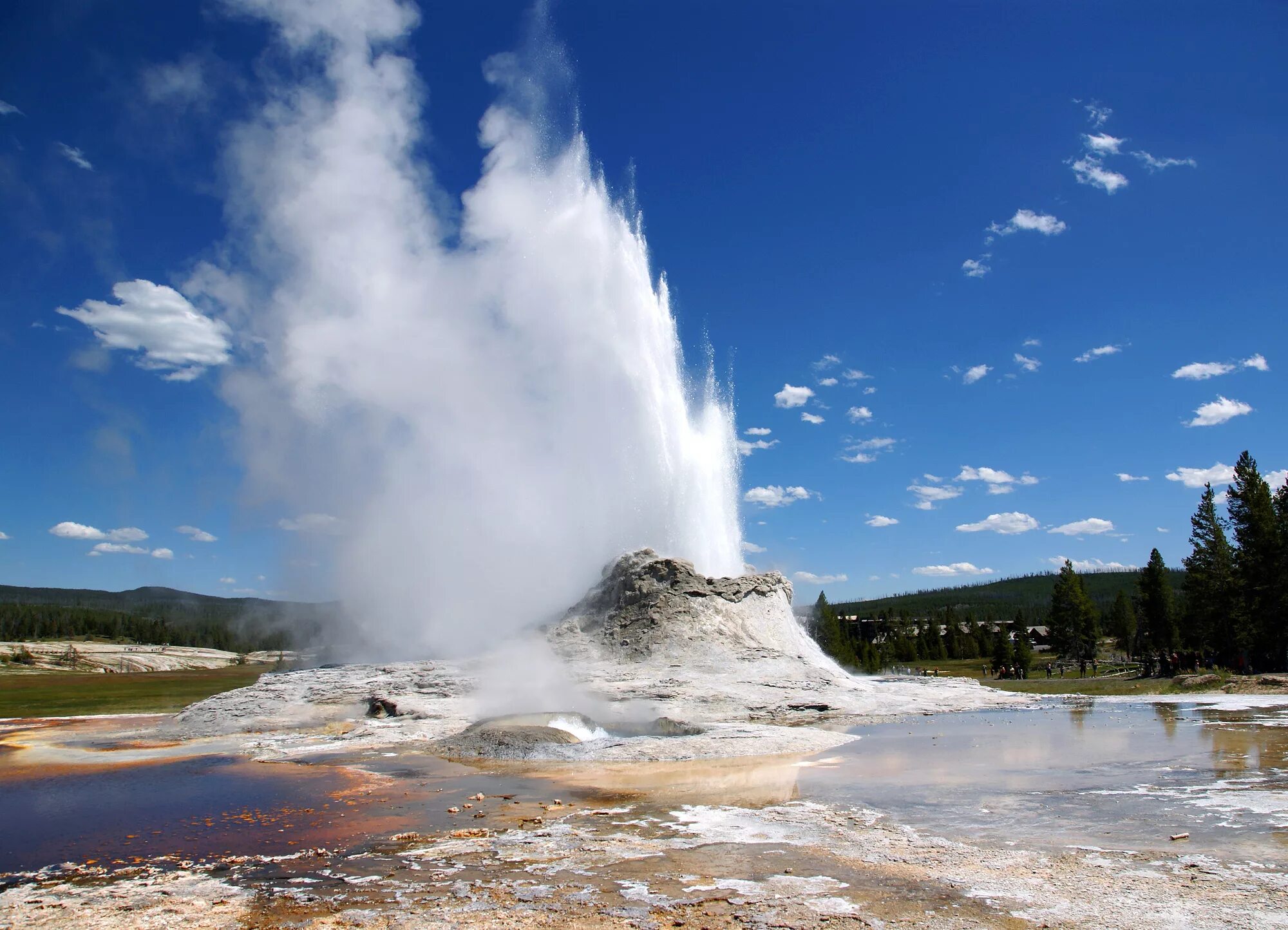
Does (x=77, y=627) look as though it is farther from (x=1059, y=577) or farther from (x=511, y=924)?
(x=511, y=924)

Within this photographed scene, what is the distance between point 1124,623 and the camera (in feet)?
229

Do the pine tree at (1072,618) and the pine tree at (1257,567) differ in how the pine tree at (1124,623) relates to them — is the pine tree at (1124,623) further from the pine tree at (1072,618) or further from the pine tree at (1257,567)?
the pine tree at (1257,567)

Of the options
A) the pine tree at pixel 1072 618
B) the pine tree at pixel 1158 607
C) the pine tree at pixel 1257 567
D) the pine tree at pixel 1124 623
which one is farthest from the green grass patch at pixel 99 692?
the pine tree at pixel 1124 623

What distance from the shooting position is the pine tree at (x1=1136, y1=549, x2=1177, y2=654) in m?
54.0

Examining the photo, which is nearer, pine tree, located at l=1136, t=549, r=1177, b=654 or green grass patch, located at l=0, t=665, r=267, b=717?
green grass patch, located at l=0, t=665, r=267, b=717

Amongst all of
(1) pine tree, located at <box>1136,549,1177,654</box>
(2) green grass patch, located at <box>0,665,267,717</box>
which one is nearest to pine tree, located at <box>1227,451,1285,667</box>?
(1) pine tree, located at <box>1136,549,1177,654</box>

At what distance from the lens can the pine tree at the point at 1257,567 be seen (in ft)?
124

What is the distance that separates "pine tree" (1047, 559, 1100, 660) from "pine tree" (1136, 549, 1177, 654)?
3650 millimetres

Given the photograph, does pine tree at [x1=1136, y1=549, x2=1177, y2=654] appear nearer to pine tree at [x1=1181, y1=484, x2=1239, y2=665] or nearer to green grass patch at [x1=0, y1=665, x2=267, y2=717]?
pine tree at [x1=1181, y1=484, x2=1239, y2=665]

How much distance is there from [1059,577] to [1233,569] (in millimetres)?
17718

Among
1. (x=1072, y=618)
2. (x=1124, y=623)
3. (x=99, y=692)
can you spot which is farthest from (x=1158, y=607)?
(x=99, y=692)

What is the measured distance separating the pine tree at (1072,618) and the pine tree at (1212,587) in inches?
273

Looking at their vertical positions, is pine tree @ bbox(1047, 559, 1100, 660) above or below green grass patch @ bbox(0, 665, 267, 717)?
above

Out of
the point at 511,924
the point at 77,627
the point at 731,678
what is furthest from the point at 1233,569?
the point at 77,627
